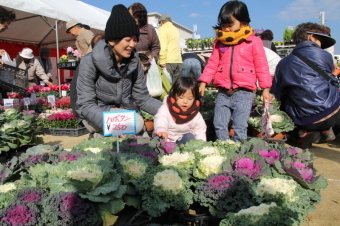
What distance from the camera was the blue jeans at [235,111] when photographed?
11.2 feet

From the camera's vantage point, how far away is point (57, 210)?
156 cm

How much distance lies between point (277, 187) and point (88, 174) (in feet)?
3.63

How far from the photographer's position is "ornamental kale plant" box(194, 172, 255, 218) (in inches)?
66.0

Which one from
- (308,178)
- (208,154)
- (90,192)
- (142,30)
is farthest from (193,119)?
(142,30)

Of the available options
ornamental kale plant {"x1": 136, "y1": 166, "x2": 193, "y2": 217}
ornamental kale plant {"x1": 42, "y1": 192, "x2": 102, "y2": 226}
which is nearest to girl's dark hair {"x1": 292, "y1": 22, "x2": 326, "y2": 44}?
ornamental kale plant {"x1": 136, "y1": 166, "x2": 193, "y2": 217}

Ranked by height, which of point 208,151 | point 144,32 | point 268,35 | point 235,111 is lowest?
point 208,151

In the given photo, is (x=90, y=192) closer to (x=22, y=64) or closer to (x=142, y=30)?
(x=142, y=30)

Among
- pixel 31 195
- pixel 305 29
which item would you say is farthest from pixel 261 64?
pixel 31 195

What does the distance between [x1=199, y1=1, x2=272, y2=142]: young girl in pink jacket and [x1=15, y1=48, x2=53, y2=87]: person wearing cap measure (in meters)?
6.19

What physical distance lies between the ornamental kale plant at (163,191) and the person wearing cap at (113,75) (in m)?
1.06

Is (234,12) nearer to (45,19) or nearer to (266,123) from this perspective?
(266,123)

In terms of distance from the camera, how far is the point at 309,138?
4.10 m

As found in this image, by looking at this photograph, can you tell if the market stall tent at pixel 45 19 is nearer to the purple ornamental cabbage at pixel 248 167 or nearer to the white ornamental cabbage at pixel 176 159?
the white ornamental cabbage at pixel 176 159

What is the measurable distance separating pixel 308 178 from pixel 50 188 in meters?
1.65
